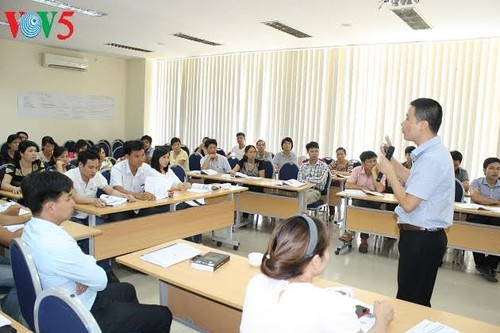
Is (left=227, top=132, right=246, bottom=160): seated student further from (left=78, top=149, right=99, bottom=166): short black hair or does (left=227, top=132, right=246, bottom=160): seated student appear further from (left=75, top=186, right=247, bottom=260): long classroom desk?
(left=78, top=149, right=99, bottom=166): short black hair

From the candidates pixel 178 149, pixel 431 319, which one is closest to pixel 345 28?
pixel 178 149

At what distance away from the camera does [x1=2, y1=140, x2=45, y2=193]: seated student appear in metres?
4.04

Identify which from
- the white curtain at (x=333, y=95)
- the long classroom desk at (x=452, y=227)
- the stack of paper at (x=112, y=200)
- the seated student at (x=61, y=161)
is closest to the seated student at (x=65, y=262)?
the stack of paper at (x=112, y=200)

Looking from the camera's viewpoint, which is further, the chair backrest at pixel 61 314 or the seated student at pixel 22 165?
the seated student at pixel 22 165

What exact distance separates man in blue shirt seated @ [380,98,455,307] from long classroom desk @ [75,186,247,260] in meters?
2.31

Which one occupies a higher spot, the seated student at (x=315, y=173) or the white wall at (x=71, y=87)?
the white wall at (x=71, y=87)

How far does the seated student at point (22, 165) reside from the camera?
404cm

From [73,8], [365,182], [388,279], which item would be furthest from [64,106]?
[388,279]

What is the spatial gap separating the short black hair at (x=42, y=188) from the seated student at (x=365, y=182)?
3691mm

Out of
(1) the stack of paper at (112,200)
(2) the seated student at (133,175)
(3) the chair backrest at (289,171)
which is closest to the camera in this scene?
(1) the stack of paper at (112,200)

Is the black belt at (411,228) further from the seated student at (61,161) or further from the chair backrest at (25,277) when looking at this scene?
the seated student at (61,161)

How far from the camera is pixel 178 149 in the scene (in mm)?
6816

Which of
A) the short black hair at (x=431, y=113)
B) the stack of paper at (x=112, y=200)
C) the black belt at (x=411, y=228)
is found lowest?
the stack of paper at (x=112, y=200)

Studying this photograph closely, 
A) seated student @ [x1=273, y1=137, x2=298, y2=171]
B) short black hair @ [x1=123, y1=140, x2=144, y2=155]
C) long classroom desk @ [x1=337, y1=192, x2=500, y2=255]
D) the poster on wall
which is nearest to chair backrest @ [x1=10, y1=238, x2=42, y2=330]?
short black hair @ [x1=123, y1=140, x2=144, y2=155]
